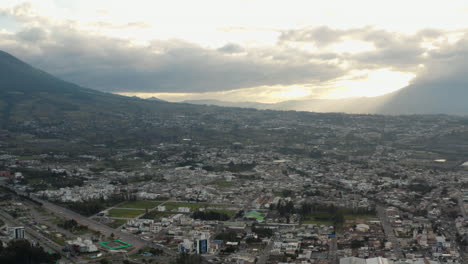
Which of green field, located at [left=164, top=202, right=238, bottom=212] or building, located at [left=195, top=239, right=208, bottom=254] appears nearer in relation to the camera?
building, located at [left=195, top=239, right=208, bottom=254]

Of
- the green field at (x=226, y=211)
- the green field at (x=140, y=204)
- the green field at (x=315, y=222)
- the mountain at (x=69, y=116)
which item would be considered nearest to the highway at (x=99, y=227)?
the green field at (x=140, y=204)

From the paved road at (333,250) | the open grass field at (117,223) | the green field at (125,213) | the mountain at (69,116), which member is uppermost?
the mountain at (69,116)

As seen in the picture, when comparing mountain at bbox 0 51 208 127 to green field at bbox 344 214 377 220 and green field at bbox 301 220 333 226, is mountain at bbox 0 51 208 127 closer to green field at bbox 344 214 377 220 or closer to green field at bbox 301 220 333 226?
green field at bbox 301 220 333 226

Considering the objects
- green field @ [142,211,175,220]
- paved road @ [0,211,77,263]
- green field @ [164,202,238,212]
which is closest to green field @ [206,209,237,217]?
green field @ [164,202,238,212]

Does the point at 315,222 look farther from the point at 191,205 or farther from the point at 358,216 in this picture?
the point at 191,205

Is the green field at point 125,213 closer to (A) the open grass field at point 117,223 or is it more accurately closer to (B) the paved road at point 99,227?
(A) the open grass field at point 117,223
